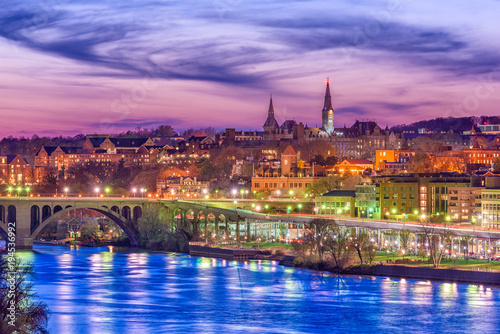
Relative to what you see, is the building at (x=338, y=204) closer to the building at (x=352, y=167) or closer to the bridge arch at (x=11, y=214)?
the building at (x=352, y=167)

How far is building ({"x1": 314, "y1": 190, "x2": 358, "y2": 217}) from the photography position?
81750 mm

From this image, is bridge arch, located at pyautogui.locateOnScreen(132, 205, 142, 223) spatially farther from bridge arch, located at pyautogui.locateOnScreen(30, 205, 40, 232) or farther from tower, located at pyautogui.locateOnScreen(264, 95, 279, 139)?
tower, located at pyautogui.locateOnScreen(264, 95, 279, 139)

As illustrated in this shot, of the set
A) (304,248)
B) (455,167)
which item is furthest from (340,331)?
(455,167)

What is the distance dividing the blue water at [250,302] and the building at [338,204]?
27700 millimetres

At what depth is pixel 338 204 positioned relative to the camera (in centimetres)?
8244

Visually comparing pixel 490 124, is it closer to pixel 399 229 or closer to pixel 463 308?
pixel 399 229

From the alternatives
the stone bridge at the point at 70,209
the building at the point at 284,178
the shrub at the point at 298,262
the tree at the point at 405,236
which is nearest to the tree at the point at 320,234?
the shrub at the point at 298,262

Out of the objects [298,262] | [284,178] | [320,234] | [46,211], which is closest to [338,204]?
[284,178]

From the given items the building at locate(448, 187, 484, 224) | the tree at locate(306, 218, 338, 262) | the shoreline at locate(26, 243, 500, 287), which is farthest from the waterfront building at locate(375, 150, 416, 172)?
the shoreline at locate(26, 243, 500, 287)

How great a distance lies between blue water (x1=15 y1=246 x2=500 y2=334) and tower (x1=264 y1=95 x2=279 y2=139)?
113421mm

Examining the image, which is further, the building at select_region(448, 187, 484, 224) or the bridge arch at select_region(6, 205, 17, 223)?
the building at select_region(448, 187, 484, 224)

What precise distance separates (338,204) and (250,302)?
41.8 m

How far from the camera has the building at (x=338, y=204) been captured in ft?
268

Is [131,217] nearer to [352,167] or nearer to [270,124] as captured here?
[352,167]
